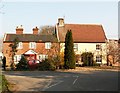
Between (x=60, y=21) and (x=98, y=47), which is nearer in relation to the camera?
(x=98, y=47)

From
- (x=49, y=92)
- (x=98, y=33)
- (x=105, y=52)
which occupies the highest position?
(x=98, y=33)

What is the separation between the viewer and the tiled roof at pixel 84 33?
2289 inches

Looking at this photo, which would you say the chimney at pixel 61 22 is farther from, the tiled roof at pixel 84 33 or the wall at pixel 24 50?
the wall at pixel 24 50

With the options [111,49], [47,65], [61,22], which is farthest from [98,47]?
[47,65]

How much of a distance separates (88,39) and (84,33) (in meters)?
2.39

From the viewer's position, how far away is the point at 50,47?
182ft

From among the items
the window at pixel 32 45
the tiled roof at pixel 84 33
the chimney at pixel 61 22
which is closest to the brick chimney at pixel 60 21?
the chimney at pixel 61 22

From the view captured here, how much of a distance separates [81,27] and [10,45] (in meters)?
15.0

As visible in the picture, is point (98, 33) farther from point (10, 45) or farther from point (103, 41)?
point (10, 45)

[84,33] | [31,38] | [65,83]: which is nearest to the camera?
[65,83]

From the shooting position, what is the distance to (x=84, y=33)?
197ft

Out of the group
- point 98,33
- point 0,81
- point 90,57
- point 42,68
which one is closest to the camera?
point 0,81

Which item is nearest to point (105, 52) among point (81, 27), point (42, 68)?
point (81, 27)

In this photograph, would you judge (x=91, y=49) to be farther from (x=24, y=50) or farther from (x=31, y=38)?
(x=24, y=50)
